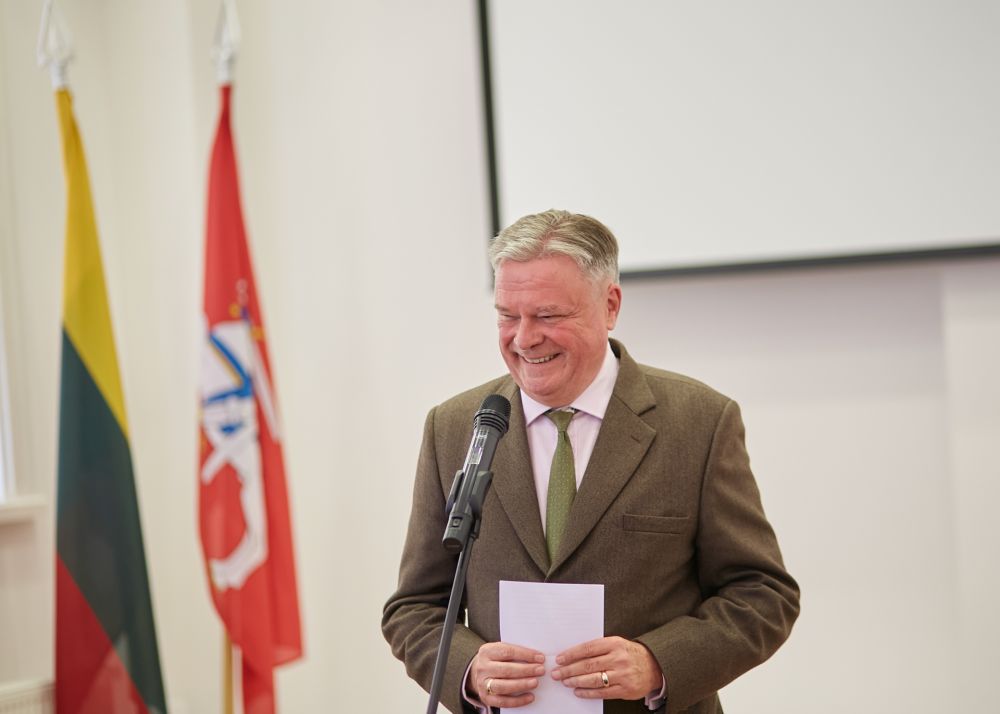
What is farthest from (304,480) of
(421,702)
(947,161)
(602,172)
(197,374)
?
(947,161)

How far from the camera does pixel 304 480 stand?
3562 millimetres

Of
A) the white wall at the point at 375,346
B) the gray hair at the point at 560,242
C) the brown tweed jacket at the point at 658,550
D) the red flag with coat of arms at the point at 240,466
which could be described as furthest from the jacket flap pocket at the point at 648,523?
the red flag with coat of arms at the point at 240,466

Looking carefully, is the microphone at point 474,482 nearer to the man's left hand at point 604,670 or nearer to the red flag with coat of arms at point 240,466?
the man's left hand at point 604,670

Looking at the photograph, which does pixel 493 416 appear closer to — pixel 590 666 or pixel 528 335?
pixel 528 335

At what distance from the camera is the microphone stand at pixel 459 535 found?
4.17 ft

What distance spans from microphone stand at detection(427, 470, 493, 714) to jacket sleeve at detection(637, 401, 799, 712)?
49cm

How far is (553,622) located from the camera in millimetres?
1638

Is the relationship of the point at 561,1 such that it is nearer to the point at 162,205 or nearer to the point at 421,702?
the point at 162,205

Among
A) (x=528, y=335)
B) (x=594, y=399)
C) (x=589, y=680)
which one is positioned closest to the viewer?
(x=589, y=680)

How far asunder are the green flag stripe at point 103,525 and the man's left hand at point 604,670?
6.35ft

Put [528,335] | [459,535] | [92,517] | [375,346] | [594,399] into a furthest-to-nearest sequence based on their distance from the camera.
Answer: [375,346], [92,517], [594,399], [528,335], [459,535]

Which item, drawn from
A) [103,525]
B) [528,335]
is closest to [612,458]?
[528,335]

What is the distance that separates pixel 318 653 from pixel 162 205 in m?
1.68

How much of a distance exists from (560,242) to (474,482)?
1.88 ft
